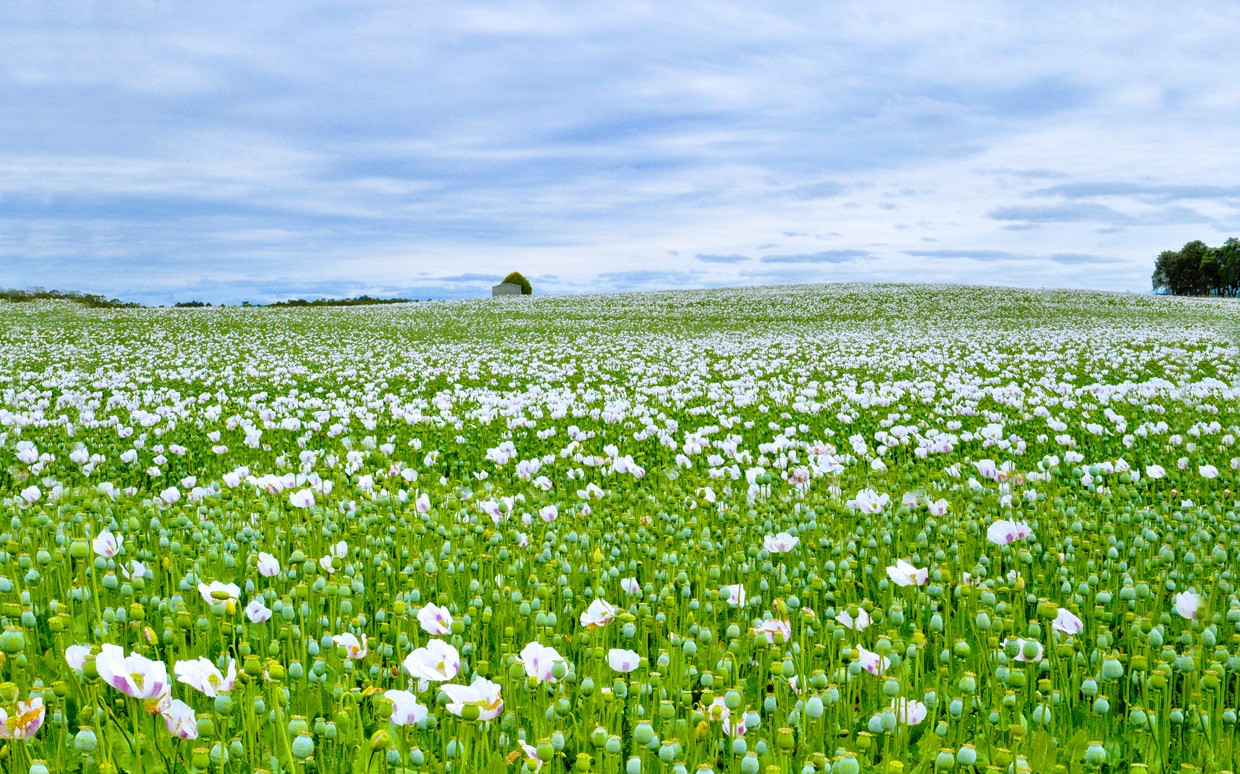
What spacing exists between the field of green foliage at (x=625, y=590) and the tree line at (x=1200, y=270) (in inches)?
3330

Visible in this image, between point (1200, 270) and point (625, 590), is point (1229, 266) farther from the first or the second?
point (625, 590)

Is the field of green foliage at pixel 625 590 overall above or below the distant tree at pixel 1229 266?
below

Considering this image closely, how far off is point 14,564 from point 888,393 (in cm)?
1064

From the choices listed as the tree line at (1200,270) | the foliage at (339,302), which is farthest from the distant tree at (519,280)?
the tree line at (1200,270)

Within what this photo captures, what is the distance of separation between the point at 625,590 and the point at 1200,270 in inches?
4163

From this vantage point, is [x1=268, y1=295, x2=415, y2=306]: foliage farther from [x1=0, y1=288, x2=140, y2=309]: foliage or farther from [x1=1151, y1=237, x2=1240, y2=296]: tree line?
[x1=1151, y1=237, x2=1240, y2=296]: tree line

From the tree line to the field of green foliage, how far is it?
84589mm

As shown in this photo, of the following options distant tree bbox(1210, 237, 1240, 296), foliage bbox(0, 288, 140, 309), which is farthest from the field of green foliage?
distant tree bbox(1210, 237, 1240, 296)

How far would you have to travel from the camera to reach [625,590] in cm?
437

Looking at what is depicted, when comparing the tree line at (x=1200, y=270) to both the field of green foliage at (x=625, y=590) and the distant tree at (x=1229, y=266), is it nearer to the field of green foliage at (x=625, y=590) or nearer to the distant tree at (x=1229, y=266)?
the distant tree at (x=1229, y=266)

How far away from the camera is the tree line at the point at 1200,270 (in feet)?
266

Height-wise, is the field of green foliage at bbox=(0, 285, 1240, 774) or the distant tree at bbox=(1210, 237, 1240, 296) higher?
the distant tree at bbox=(1210, 237, 1240, 296)

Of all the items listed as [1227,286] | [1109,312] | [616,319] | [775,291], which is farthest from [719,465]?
[1227,286]

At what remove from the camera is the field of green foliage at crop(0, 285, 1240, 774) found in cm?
272
